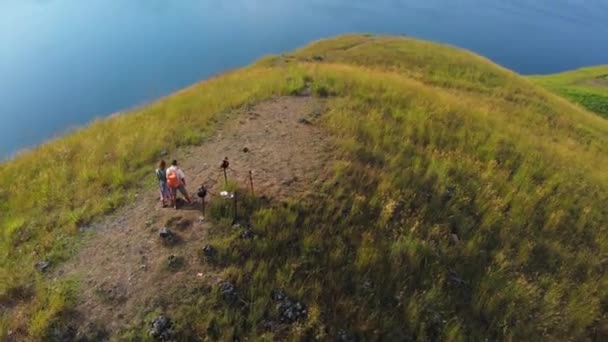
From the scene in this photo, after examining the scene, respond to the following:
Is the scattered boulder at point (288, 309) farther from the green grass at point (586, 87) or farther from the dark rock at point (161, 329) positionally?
the green grass at point (586, 87)

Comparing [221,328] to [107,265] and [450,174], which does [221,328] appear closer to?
[107,265]

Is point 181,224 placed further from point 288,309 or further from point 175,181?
point 288,309

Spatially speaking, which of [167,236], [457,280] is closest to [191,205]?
[167,236]

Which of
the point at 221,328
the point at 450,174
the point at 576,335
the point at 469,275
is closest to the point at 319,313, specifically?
the point at 221,328

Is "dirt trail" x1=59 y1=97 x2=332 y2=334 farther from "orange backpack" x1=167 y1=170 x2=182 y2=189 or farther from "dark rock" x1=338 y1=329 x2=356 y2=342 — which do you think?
"dark rock" x1=338 y1=329 x2=356 y2=342

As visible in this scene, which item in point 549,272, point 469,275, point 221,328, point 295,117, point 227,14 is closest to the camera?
point 221,328

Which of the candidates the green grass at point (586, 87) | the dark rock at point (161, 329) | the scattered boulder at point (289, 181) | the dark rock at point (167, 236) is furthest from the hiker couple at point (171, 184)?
the green grass at point (586, 87)
